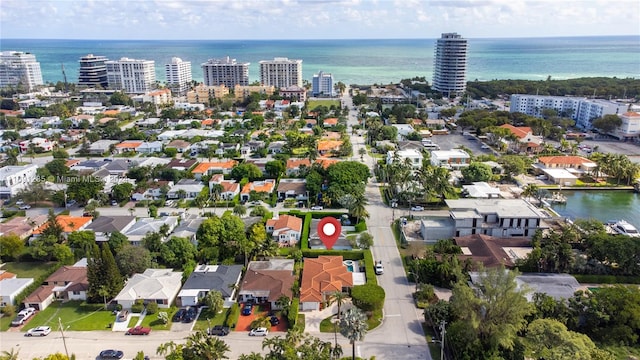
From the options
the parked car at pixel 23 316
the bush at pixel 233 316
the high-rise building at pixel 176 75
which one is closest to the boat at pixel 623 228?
the bush at pixel 233 316

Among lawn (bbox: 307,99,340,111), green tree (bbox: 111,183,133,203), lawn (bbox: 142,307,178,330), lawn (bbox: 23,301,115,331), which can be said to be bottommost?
lawn (bbox: 23,301,115,331)

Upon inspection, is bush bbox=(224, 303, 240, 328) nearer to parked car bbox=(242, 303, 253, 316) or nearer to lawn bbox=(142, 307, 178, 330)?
parked car bbox=(242, 303, 253, 316)

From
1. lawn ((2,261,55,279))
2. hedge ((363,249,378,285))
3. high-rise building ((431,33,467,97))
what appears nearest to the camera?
hedge ((363,249,378,285))

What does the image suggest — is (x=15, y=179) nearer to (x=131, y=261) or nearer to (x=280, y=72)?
(x=131, y=261)

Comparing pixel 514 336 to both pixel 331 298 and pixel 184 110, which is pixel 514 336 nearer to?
pixel 331 298

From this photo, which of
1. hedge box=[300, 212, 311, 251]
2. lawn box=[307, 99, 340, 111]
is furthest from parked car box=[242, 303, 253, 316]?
lawn box=[307, 99, 340, 111]

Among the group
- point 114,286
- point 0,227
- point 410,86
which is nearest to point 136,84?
point 410,86
